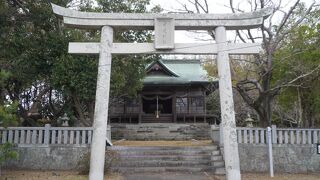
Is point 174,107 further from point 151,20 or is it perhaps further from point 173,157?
point 151,20

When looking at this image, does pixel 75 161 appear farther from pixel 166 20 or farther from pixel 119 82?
pixel 166 20

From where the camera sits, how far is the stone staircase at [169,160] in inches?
535

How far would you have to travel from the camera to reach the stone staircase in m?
13.6

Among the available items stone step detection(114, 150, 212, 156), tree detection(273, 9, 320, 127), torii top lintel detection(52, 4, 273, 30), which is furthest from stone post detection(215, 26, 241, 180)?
tree detection(273, 9, 320, 127)

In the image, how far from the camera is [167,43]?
36.7ft

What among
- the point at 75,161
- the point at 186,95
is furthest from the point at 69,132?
the point at 186,95

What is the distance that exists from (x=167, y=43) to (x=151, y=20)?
0.92 metres

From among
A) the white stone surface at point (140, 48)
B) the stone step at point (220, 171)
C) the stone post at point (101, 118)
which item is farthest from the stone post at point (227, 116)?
the stone post at point (101, 118)

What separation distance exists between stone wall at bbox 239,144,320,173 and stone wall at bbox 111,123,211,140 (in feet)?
37.6

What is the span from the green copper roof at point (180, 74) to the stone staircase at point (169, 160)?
12.0 metres

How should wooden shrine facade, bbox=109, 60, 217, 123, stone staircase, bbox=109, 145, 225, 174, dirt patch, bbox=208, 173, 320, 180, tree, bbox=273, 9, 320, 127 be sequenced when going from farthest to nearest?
wooden shrine facade, bbox=109, 60, 217, 123, tree, bbox=273, 9, 320, 127, stone staircase, bbox=109, 145, 225, 174, dirt patch, bbox=208, 173, 320, 180

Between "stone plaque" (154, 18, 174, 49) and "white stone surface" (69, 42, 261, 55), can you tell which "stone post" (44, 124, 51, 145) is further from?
"stone plaque" (154, 18, 174, 49)

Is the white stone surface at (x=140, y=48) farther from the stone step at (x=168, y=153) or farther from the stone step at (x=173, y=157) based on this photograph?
the stone step at (x=168, y=153)

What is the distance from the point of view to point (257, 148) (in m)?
14.3
